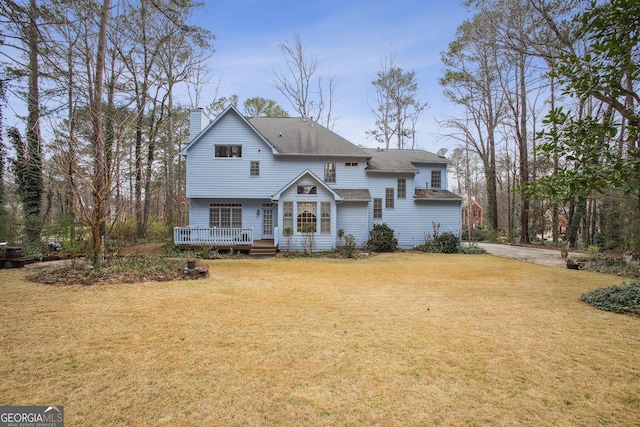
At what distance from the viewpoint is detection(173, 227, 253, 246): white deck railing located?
1592 centimetres

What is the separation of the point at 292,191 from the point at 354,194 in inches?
149

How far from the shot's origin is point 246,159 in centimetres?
1770

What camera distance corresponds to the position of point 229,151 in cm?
1777

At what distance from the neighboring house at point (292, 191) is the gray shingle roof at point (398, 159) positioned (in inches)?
5.0

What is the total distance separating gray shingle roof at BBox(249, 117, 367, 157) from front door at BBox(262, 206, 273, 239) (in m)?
3.64

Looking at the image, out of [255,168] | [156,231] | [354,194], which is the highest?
[255,168]

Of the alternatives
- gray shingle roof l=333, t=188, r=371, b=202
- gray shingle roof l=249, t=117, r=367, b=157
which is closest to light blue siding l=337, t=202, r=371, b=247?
gray shingle roof l=333, t=188, r=371, b=202

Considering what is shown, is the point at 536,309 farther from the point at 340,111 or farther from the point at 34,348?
the point at 340,111

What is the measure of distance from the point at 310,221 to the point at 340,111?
16.9 meters

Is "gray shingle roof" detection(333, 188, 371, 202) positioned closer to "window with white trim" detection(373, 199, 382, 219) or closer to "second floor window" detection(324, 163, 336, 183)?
"second floor window" detection(324, 163, 336, 183)

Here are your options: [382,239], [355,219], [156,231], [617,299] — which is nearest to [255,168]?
[355,219]

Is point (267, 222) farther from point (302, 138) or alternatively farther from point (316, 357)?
point (316, 357)

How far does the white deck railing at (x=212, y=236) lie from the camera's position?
52.2 feet

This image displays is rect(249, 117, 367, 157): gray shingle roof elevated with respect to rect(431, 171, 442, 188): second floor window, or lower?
elevated
